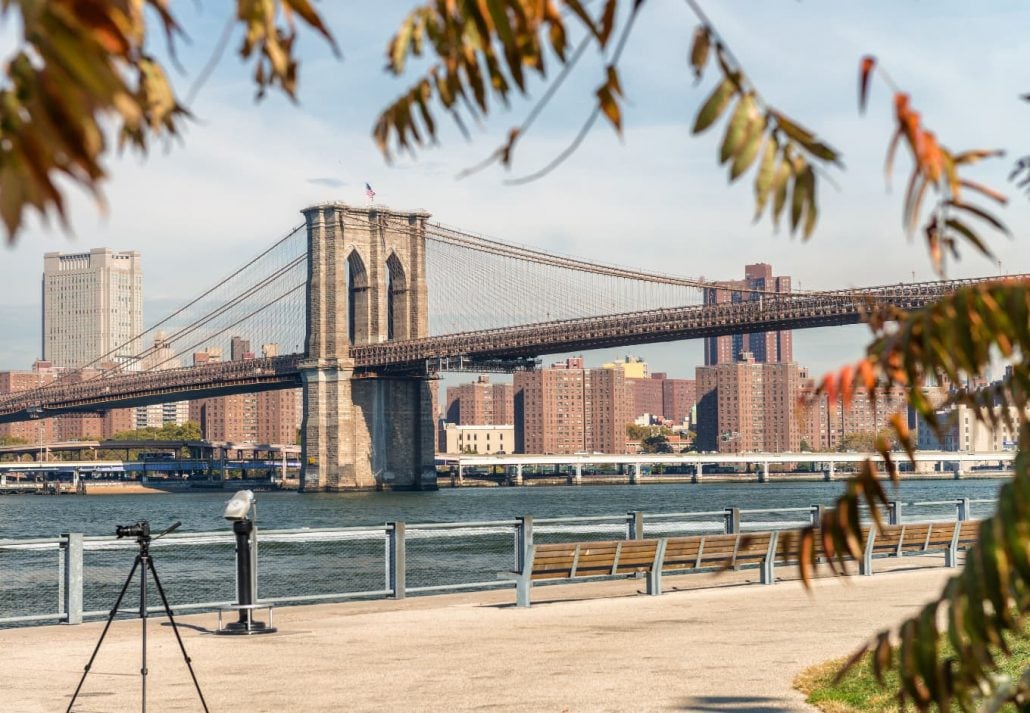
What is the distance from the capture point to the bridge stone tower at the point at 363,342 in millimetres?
100500

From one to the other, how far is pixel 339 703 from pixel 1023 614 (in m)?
7.05

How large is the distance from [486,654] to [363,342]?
312ft

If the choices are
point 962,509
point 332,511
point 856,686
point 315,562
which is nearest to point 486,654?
point 856,686

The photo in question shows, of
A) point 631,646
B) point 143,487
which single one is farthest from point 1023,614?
point 143,487

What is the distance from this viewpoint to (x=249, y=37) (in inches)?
89.8

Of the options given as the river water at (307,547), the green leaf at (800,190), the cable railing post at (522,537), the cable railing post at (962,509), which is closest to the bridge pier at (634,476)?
the river water at (307,547)

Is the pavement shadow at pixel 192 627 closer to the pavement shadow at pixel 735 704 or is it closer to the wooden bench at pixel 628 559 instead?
the wooden bench at pixel 628 559

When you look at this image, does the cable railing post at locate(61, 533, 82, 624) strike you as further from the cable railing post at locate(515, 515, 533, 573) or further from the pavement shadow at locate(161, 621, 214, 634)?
the cable railing post at locate(515, 515, 533, 573)

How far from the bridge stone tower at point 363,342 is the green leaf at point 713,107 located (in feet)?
317

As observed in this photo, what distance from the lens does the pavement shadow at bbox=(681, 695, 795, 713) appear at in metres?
9.11

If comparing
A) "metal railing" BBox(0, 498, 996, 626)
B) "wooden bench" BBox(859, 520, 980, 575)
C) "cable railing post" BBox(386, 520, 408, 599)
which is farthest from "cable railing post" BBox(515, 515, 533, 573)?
"wooden bench" BBox(859, 520, 980, 575)

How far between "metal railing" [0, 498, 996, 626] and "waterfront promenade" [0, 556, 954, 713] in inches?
31.5

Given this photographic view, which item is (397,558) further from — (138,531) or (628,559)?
(138,531)

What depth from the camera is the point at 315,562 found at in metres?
41.0
